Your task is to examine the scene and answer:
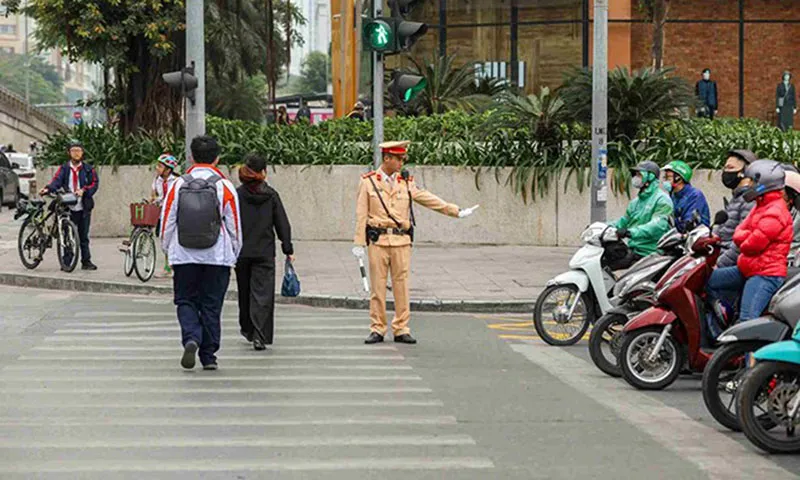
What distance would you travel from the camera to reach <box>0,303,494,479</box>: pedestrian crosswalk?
7.80 metres

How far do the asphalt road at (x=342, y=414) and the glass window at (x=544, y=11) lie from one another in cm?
2382

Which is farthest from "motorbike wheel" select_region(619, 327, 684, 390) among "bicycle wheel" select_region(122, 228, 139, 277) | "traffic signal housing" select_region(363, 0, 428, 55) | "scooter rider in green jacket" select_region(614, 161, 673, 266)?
"bicycle wheel" select_region(122, 228, 139, 277)

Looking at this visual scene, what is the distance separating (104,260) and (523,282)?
20.5 ft

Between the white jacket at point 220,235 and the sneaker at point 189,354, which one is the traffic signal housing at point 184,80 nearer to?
the white jacket at point 220,235

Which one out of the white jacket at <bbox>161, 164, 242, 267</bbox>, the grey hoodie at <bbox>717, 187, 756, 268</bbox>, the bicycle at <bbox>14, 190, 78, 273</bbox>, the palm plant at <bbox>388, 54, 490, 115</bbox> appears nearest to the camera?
the grey hoodie at <bbox>717, 187, 756, 268</bbox>

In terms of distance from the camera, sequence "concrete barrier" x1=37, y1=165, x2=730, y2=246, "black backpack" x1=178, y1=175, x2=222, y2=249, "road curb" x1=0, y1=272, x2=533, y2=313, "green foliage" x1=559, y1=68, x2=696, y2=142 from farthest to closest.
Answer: "concrete barrier" x1=37, y1=165, x2=730, y2=246, "green foliage" x1=559, y1=68, x2=696, y2=142, "road curb" x1=0, y1=272, x2=533, y2=313, "black backpack" x1=178, y1=175, x2=222, y2=249

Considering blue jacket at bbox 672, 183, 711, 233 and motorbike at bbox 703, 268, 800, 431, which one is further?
blue jacket at bbox 672, 183, 711, 233

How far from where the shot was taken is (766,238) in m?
9.70

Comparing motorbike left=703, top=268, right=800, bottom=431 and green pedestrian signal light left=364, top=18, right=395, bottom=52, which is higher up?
green pedestrian signal light left=364, top=18, right=395, bottom=52

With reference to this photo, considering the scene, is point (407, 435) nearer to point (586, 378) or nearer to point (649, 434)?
point (649, 434)

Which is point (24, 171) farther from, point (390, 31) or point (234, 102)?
point (390, 31)

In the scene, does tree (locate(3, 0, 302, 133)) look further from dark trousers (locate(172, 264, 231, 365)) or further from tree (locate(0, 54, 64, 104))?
tree (locate(0, 54, 64, 104))

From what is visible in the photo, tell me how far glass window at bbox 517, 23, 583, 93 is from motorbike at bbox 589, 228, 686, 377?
25.1m

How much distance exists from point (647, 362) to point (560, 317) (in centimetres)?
256
